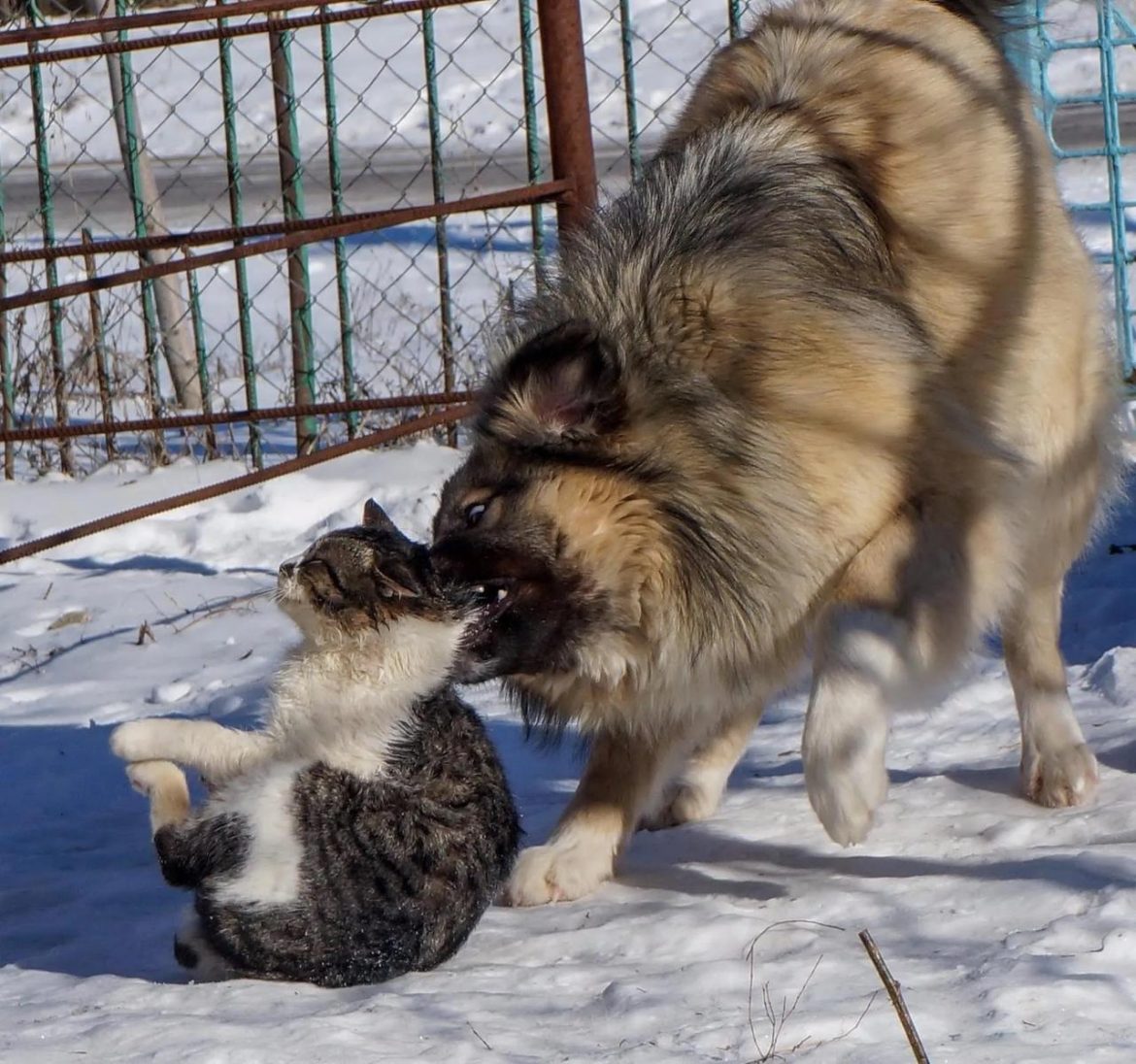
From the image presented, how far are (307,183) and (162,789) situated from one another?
15443 millimetres

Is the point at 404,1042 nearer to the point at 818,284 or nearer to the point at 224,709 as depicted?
the point at 818,284

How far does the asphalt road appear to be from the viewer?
16062mm

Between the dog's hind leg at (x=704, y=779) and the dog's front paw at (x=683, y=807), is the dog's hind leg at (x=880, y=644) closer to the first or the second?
the dog's hind leg at (x=704, y=779)

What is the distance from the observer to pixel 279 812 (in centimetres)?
270

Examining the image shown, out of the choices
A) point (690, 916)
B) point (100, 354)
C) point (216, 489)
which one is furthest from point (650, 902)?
point (100, 354)

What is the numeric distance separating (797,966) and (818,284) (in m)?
1.36

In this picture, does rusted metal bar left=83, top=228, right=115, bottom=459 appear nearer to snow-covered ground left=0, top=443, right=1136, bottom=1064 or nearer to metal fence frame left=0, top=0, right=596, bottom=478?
metal fence frame left=0, top=0, right=596, bottom=478

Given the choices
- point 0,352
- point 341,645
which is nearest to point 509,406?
point 341,645

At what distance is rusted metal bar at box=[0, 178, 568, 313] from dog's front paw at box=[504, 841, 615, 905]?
249cm

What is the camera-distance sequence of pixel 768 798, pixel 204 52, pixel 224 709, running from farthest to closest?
pixel 204 52, pixel 224 709, pixel 768 798

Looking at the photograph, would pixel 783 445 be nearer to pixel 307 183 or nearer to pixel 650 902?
pixel 650 902

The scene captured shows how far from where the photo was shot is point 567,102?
516 cm

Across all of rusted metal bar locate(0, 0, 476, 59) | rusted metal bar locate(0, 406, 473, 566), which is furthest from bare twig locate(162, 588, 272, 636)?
rusted metal bar locate(0, 0, 476, 59)

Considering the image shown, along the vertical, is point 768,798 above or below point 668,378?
below
